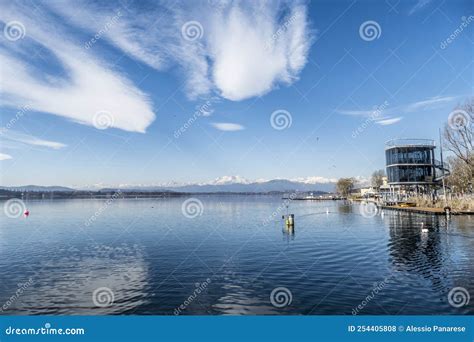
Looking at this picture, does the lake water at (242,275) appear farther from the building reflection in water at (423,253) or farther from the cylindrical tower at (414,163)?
the cylindrical tower at (414,163)

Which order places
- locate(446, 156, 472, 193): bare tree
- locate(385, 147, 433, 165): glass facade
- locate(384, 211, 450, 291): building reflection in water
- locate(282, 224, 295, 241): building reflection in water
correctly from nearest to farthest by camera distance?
locate(384, 211, 450, 291): building reflection in water, locate(282, 224, 295, 241): building reflection in water, locate(446, 156, 472, 193): bare tree, locate(385, 147, 433, 165): glass facade

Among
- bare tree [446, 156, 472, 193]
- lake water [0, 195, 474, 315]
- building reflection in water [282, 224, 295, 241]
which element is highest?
bare tree [446, 156, 472, 193]

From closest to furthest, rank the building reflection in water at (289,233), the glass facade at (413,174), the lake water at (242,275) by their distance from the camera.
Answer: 1. the lake water at (242,275)
2. the building reflection in water at (289,233)
3. the glass facade at (413,174)

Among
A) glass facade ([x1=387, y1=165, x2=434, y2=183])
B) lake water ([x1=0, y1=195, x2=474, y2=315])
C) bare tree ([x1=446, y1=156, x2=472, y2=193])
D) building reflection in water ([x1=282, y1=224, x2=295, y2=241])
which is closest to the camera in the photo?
lake water ([x1=0, y1=195, x2=474, y2=315])

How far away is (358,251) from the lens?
30969mm

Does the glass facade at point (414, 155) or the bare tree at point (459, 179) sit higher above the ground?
the glass facade at point (414, 155)

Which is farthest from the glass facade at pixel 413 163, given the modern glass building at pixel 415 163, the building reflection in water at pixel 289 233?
the building reflection in water at pixel 289 233

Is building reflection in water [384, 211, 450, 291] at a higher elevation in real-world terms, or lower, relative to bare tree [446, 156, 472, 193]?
lower

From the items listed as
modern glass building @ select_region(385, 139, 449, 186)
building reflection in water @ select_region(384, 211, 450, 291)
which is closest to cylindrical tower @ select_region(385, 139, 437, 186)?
modern glass building @ select_region(385, 139, 449, 186)

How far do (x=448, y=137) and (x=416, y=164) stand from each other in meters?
32.6

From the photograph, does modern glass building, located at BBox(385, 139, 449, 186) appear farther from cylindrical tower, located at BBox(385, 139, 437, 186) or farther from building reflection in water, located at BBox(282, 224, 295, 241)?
building reflection in water, located at BBox(282, 224, 295, 241)

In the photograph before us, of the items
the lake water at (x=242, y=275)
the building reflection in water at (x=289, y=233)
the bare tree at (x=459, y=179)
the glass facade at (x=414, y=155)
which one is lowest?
the lake water at (x=242, y=275)

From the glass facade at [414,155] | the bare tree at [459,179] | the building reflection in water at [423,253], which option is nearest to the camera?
the building reflection in water at [423,253]

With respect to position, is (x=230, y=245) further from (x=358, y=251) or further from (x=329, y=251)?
(x=358, y=251)
